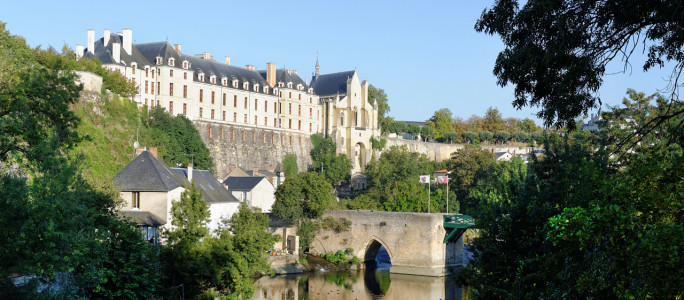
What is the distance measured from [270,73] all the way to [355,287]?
5198 centimetres

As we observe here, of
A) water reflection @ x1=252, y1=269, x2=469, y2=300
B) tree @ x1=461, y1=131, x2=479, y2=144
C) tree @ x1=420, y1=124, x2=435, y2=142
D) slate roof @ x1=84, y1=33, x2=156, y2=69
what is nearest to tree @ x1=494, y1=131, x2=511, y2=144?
tree @ x1=461, y1=131, x2=479, y2=144

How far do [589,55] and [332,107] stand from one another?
272ft

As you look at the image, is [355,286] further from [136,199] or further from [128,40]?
[128,40]

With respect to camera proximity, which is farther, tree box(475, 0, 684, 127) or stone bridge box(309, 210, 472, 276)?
stone bridge box(309, 210, 472, 276)

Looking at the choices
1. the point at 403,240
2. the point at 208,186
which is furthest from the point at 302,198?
the point at 208,186

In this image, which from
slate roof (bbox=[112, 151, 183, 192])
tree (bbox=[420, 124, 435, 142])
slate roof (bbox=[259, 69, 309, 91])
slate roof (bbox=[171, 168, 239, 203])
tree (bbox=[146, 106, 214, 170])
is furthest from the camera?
tree (bbox=[420, 124, 435, 142])

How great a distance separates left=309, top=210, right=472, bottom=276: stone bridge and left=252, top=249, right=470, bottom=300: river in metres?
1.60

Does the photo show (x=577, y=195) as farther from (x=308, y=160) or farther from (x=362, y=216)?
(x=308, y=160)

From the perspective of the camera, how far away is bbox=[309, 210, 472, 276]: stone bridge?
169 ft

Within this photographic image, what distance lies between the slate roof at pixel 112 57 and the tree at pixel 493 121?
69.1m

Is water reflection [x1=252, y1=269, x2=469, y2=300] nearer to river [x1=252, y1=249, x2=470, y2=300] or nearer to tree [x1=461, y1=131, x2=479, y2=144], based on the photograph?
river [x1=252, y1=249, x2=470, y2=300]

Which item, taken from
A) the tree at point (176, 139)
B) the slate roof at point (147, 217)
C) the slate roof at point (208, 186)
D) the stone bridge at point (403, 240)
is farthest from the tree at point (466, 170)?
the slate roof at point (147, 217)

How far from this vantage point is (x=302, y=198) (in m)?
54.2

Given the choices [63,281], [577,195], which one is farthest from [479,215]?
[63,281]
